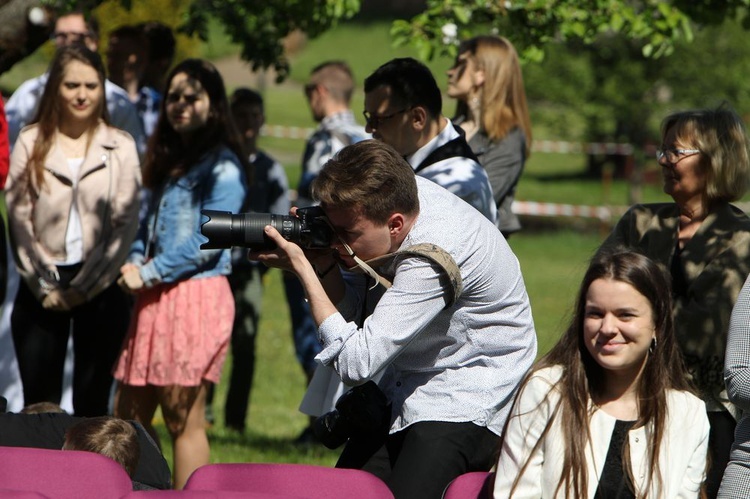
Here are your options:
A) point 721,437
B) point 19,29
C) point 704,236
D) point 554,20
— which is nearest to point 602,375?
point 721,437

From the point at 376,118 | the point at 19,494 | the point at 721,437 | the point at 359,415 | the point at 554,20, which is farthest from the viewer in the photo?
the point at 554,20

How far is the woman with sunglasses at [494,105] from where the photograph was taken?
569 centimetres

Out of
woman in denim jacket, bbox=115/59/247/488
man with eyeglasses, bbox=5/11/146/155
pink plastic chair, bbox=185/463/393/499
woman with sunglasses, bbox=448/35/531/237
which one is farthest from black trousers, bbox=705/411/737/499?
man with eyeglasses, bbox=5/11/146/155

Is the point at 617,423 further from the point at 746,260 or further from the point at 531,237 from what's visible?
the point at 531,237

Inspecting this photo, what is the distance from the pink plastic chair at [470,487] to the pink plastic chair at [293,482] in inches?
6.9

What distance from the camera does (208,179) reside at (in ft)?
18.3

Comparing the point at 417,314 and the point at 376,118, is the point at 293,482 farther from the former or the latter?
the point at 376,118

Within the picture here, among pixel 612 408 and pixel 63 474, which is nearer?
pixel 63 474

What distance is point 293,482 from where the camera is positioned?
3.48 metres

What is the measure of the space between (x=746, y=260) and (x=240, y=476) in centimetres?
200

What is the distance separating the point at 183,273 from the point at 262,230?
1.85 metres

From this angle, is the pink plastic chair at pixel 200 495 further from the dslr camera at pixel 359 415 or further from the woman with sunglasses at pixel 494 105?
the woman with sunglasses at pixel 494 105

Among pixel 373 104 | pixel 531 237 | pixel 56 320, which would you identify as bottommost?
pixel 531 237

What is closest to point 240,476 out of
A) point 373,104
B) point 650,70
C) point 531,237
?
point 373,104
